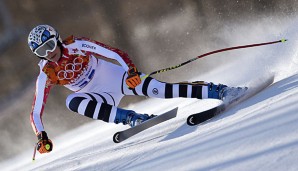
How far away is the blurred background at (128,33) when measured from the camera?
8.98 metres

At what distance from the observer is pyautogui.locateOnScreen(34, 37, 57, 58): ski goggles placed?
4.12m

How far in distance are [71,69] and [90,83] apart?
0.23m

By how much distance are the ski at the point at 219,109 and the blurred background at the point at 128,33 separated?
15.0 ft

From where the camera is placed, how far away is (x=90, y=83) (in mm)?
4473

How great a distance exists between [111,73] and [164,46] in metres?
→ 5.32

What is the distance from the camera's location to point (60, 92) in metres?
10.4

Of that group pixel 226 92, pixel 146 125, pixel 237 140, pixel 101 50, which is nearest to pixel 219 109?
pixel 226 92

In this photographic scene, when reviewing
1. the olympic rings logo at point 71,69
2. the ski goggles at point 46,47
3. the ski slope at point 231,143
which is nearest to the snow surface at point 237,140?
the ski slope at point 231,143

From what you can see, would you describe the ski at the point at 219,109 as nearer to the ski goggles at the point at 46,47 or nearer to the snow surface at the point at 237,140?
the snow surface at the point at 237,140

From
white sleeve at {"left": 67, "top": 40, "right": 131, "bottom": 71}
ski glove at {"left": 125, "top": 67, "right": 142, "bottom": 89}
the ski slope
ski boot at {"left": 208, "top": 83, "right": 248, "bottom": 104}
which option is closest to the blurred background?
ski boot at {"left": 208, "top": 83, "right": 248, "bottom": 104}

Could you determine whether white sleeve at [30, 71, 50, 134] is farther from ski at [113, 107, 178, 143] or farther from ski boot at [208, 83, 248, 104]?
ski boot at [208, 83, 248, 104]

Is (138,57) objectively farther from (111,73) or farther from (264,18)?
(111,73)

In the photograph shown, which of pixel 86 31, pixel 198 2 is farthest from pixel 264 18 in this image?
pixel 86 31

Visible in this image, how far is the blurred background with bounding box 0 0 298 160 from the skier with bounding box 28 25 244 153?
4422 mm
